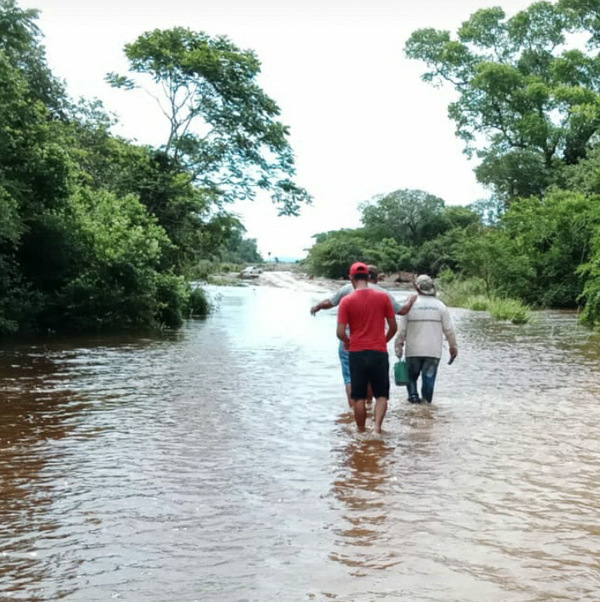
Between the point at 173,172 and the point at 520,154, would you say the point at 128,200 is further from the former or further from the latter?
the point at 520,154

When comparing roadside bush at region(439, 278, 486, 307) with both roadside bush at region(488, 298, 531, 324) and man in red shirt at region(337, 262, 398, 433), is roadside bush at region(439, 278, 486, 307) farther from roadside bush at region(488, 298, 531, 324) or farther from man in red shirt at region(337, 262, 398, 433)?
man in red shirt at region(337, 262, 398, 433)

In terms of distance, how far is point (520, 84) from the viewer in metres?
61.1

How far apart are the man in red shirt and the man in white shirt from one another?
5.26 feet

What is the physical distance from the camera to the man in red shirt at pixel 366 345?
8766 millimetres

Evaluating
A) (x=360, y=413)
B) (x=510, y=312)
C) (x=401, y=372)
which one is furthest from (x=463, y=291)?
(x=360, y=413)

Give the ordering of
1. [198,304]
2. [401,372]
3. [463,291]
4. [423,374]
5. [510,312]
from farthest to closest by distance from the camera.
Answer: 1. [463,291]
2. [198,304]
3. [510,312]
4. [423,374]
5. [401,372]

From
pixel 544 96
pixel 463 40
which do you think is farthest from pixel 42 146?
pixel 463 40

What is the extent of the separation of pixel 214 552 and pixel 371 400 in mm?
5846

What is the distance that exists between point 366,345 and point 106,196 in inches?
754

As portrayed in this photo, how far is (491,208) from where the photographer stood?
89.1 meters

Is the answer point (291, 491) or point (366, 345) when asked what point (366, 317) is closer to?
point (366, 345)

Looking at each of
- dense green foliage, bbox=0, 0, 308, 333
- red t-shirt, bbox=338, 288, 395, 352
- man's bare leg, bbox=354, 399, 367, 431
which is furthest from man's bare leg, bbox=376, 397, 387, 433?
dense green foliage, bbox=0, 0, 308, 333

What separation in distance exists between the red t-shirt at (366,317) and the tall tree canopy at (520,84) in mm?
50658

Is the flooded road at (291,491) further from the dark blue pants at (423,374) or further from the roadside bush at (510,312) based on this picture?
the roadside bush at (510,312)
